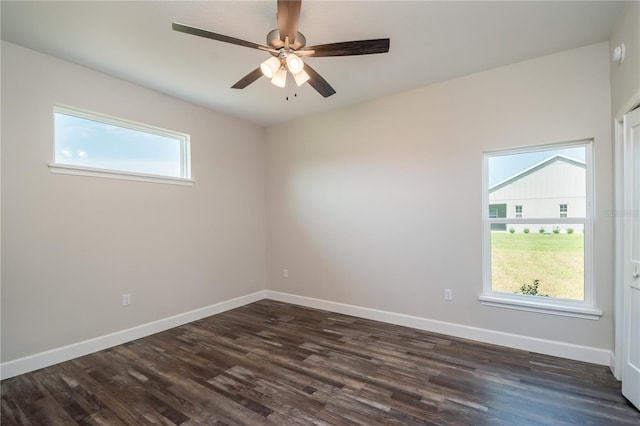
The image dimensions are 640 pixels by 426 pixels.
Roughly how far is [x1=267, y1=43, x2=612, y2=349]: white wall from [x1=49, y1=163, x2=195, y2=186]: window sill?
1615 millimetres

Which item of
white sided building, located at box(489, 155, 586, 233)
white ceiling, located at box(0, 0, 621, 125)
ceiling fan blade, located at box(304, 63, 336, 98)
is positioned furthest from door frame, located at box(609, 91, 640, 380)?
ceiling fan blade, located at box(304, 63, 336, 98)

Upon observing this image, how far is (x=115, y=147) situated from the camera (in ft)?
10.5

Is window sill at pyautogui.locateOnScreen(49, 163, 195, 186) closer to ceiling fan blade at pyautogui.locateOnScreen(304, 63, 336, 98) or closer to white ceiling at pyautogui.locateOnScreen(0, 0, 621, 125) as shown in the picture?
white ceiling at pyautogui.locateOnScreen(0, 0, 621, 125)

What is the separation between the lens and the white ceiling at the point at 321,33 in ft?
6.98

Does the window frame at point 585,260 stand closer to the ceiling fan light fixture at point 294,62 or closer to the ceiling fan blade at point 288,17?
the ceiling fan light fixture at point 294,62

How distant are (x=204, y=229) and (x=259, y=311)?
4.59 feet

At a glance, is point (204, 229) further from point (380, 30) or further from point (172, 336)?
point (380, 30)

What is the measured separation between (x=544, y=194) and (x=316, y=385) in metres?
2.79

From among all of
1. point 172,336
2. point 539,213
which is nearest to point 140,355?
point 172,336

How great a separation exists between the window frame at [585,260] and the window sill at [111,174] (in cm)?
360

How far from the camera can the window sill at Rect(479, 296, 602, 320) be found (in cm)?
261

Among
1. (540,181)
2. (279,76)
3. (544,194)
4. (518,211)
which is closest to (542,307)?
(518,211)

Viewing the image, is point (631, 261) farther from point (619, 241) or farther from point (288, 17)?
point (288, 17)

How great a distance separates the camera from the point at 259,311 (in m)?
4.19
